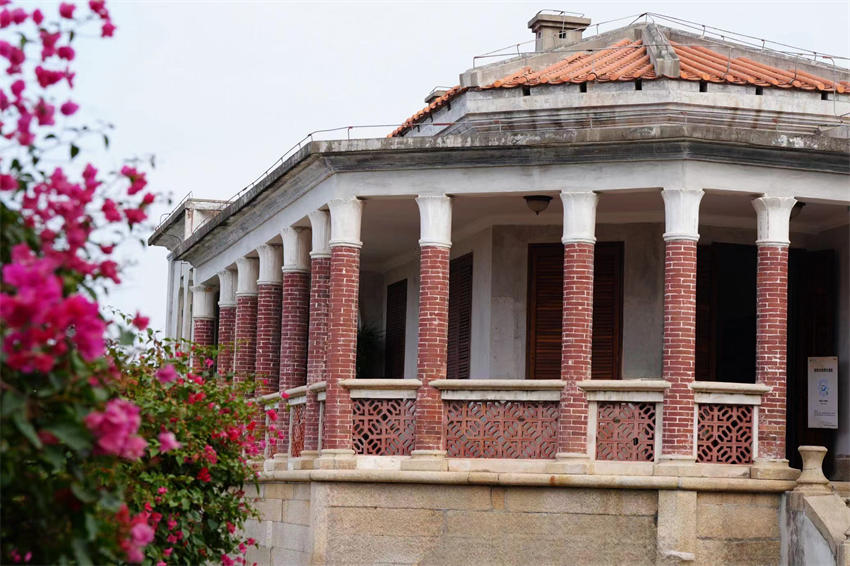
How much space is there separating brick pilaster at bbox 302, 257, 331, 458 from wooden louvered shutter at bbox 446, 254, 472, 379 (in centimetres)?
276

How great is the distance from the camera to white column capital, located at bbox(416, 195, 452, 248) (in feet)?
59.5

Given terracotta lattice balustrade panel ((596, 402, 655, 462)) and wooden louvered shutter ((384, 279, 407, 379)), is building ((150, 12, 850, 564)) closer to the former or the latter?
terracotta lattice balustrade panel ((596, 402, 655, 462))

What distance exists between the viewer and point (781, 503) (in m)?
16.9

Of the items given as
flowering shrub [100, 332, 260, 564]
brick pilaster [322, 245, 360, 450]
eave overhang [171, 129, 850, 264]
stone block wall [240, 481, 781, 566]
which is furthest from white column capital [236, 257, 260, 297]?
flowering shrub [100, 332, 260, 564]

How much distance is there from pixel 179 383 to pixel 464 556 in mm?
5374

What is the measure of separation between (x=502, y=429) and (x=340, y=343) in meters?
2.20

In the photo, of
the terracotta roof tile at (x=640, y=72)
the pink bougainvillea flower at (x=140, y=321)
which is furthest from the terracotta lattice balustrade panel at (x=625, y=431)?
the pink bougainvillea flower at (x=140, y=321)

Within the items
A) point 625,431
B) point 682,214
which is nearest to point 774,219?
point 682,214

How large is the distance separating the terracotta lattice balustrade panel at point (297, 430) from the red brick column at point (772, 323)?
5.65m

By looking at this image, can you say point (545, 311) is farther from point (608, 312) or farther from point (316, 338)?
point (316, 338)

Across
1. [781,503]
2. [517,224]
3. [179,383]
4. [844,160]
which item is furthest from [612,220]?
[179,383]

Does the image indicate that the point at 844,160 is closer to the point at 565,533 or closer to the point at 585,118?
the point at 585,118

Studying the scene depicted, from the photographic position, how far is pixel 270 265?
73.6 ft

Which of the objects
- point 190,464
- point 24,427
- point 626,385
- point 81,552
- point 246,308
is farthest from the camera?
point 246,308
